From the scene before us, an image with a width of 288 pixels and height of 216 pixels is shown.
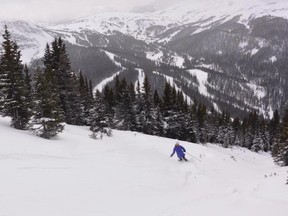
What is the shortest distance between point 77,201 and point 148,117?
3889 cm

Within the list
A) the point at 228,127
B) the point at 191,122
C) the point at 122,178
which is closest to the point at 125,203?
the point at 122,178

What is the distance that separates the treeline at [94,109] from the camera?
72.6 feet

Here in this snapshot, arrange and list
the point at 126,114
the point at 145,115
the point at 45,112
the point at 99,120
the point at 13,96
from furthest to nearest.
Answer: the point at 145,115
the point at 126,114
the point at 99,120
the point at 13,96
the point at 45,112

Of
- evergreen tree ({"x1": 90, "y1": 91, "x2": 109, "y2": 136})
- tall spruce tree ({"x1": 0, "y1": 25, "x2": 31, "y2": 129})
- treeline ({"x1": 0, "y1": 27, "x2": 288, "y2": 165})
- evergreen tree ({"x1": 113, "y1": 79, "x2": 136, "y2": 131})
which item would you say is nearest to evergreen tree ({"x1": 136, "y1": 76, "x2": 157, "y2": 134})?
treeline ({"x1": 0, "y1": 27, "x2": 288, "y2": 165})

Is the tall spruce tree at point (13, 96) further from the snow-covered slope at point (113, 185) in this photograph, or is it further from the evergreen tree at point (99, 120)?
the evergreen tree at point (99, 120)

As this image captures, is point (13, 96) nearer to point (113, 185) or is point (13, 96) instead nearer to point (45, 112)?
point (45, 112)

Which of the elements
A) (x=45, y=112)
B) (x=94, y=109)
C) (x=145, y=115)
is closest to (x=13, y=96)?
(x=45, y=112)

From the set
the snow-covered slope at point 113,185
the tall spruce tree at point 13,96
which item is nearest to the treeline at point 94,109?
the tall spruce tree at point 13,96

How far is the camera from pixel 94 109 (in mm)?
30406

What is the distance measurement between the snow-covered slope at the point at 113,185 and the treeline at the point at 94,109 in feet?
10.8

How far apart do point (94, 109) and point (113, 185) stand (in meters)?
17.6

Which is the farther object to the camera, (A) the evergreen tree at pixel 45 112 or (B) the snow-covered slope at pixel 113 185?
(A) the evergreen tree at pixel 45 112

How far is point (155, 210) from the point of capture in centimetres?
1120

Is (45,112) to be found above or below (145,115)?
above
